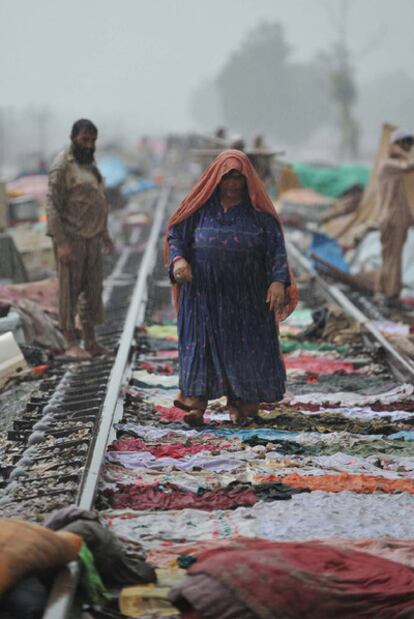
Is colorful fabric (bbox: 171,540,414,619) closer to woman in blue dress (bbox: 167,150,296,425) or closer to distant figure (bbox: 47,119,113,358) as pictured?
woman in blue dress (bbox: 167,150,296,425)

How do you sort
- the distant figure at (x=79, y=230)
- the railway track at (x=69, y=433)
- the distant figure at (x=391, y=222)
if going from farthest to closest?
1. the distant figure at (x=391, y=222)
2. the distant figure at (x=79, y=230)
3. the railway track at (x=69, y=433)

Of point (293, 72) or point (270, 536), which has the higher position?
point (293, 72)

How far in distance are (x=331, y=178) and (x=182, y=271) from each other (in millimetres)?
21409

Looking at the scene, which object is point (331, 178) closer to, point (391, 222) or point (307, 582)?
point (391, 222)

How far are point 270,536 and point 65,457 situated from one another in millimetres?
1789

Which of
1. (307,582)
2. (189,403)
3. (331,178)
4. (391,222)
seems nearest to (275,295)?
(189,403)

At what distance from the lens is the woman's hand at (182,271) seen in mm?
7258

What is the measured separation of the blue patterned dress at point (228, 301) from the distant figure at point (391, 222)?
7.27m

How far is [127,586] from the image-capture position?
450cm

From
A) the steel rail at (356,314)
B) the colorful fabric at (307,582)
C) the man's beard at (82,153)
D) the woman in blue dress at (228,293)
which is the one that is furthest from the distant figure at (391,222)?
the colorful fabric at (307,582)

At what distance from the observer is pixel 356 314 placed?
39.4 feet

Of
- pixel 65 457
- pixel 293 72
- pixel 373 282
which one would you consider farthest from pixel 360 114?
pixel 65 457

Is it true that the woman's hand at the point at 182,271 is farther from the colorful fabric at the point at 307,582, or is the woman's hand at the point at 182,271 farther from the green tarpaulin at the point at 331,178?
the green tarpaulin at the point at 331,178

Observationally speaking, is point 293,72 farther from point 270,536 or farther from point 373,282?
point 270,536
